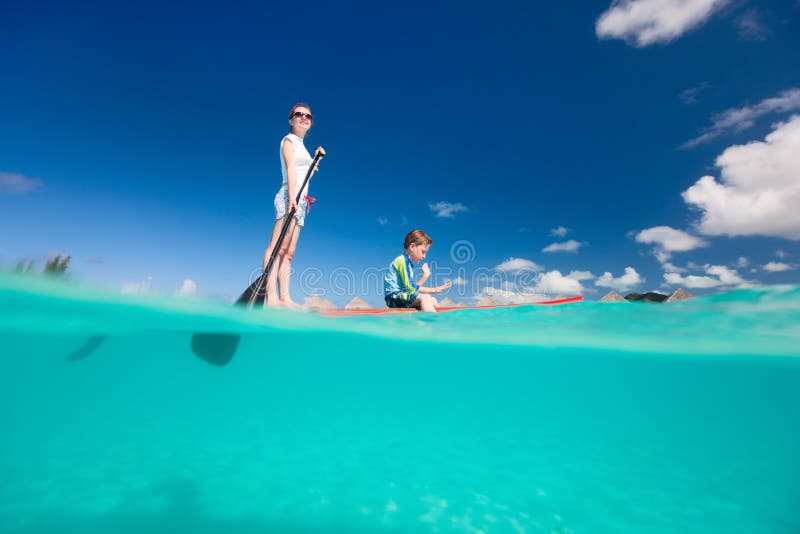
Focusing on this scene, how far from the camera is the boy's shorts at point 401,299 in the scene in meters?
7.89

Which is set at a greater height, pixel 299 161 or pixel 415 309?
pixel 299 161

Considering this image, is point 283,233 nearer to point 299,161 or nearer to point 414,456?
point 299,161

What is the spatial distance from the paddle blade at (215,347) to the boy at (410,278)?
463 centimetres

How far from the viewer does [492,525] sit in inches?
222

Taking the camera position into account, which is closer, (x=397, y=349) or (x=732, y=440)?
(x=397, y=349)

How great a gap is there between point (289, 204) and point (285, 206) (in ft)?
0.68

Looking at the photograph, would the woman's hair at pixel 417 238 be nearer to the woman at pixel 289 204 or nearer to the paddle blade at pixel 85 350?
the woman at pixel 289 204

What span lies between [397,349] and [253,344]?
5.68 m

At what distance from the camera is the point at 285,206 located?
6070mm

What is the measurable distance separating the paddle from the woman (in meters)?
0.08

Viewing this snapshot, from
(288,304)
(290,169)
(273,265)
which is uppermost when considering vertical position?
(290,169)

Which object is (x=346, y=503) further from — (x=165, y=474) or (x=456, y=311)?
(x=456, y=311)

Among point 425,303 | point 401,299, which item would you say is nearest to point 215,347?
point 401,299

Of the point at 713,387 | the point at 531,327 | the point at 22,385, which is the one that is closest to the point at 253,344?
the point at 531,327
